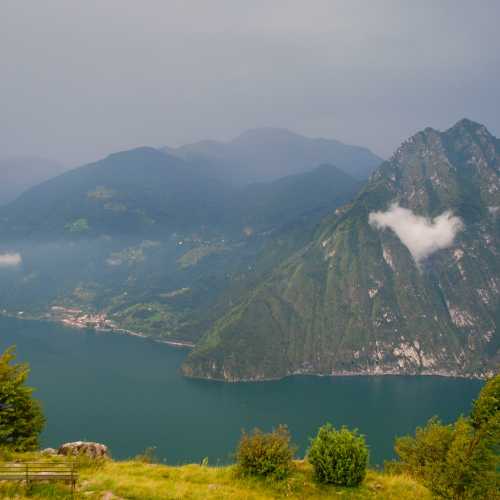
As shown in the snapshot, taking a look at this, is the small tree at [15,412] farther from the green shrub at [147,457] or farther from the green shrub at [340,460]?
the green shrub at [340,460]

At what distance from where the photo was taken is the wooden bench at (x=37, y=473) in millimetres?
18688

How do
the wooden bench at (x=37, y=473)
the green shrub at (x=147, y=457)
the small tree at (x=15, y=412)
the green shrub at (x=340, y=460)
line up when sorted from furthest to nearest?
the small tree at (x=15, y=412)
the green shrub at (x=147, y=457)
the green shrub at (x=340, y=460)
the wooden bench at (x=37, y=473)

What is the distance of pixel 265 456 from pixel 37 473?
1136 cm

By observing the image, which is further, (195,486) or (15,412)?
(15,412)

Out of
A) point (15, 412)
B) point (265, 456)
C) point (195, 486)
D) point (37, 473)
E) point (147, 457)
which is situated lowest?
point (147, 457)

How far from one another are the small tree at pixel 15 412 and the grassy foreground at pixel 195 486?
10143mm

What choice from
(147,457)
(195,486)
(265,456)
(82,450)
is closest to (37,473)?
(195,486)

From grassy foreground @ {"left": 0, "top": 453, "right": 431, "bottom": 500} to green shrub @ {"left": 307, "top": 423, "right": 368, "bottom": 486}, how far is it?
52cm

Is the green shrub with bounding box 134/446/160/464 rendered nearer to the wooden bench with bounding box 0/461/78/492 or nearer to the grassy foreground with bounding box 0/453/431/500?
the grassy foreground with bounding box 0/453/431/500

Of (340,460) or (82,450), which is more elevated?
(340,460)

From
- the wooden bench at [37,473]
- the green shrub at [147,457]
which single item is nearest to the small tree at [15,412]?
the green shrub at [147,457]

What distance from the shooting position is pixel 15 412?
1344 inches

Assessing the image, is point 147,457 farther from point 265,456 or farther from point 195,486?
point 265,456

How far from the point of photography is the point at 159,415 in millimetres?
198250
